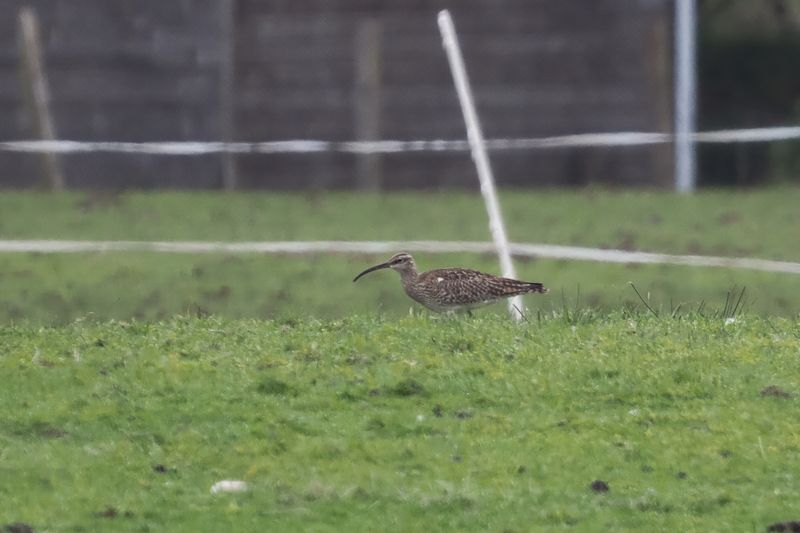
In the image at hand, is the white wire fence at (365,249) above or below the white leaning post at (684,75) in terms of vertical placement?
below

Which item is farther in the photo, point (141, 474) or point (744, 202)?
point (744, 202)

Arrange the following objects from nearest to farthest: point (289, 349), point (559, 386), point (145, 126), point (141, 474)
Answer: point (141, 474), point (559, 386), point (289, 349), point (145, 126)

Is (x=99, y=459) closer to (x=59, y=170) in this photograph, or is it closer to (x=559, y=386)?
(x=559, y=386)

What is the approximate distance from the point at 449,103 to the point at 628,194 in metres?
3.60

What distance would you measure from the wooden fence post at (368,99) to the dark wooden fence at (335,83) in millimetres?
32

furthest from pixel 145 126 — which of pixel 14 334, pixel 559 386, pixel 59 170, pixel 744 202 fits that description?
pixel 559 386

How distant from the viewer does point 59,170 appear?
25.4 metres

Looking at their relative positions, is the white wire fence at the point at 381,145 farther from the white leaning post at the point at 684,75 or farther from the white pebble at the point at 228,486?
the white pebble at the point at 228,486

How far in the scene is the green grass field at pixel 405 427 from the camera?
8.16 m

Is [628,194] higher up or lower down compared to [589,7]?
lower down

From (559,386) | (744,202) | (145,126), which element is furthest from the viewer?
(145,126)

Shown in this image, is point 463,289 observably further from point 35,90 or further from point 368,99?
point 368,99

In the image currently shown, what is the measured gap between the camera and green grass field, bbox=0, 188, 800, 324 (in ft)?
52.5

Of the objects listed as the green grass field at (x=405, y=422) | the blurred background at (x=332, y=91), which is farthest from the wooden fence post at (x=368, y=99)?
the green grass field at (x=405, y=422)
